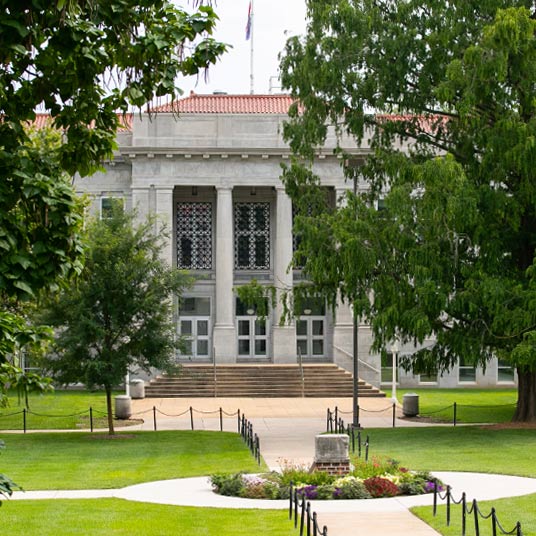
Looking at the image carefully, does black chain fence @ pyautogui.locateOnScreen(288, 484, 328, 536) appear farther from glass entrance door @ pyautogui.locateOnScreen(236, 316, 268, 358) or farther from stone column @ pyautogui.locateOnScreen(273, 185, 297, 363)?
glass entrance door @ pyautogui.locateOnScreen(236, 316, 268, 358)

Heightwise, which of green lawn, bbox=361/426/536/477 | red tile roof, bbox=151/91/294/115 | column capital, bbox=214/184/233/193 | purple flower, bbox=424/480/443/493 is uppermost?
red tile roof, bbox=151/91/294/115

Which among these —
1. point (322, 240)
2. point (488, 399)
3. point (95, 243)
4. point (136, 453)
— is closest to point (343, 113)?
point (322, 240)

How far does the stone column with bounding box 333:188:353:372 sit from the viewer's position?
58188mm

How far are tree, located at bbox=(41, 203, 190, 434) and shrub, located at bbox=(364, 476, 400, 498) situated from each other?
48.7 ft

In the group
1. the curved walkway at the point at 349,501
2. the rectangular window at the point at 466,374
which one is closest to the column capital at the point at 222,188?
the rectangular window at the point at 466,374

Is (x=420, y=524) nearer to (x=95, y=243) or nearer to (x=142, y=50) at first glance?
(x=142, y=50)

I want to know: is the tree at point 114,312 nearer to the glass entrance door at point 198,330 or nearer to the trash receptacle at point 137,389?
the trash receptacle at point 137,389

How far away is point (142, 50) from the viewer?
9.85 meters

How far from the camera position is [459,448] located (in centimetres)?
3114

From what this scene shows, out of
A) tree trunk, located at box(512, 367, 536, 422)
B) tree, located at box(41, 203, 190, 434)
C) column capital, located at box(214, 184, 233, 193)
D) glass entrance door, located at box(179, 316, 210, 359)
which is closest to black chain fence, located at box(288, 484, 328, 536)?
tree, located at box(41, 203, 190, 434)

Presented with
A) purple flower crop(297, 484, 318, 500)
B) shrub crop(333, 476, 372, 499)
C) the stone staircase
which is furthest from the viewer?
the stone staircase

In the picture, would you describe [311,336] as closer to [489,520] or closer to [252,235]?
[252,235]

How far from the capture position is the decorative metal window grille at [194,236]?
201 feet

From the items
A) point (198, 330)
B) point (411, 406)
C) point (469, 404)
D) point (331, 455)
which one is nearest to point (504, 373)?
point (469, 404)
